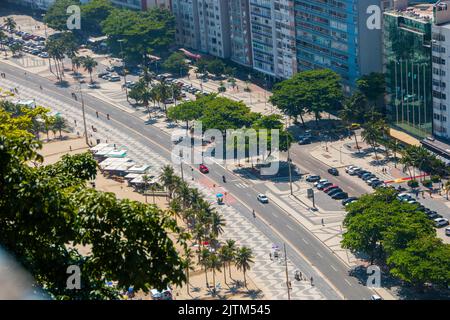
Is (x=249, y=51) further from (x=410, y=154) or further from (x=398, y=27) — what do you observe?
(x=410, y=154)

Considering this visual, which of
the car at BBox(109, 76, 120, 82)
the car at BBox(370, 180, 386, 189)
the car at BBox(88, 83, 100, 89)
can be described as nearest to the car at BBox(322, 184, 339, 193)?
the car at BBox(370, 180, 386, 189)

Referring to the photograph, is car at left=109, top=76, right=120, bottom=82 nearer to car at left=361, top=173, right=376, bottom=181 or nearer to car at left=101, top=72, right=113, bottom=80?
car at left=101, top=72, right=113, bottom=80

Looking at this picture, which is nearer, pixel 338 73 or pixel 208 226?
pixel 208 226

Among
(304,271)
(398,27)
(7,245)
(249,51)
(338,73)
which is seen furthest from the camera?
(249,51)

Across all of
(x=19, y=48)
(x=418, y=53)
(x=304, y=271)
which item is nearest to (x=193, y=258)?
(x=304, y=271)

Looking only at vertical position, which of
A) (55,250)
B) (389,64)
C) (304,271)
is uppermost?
(55,250)
